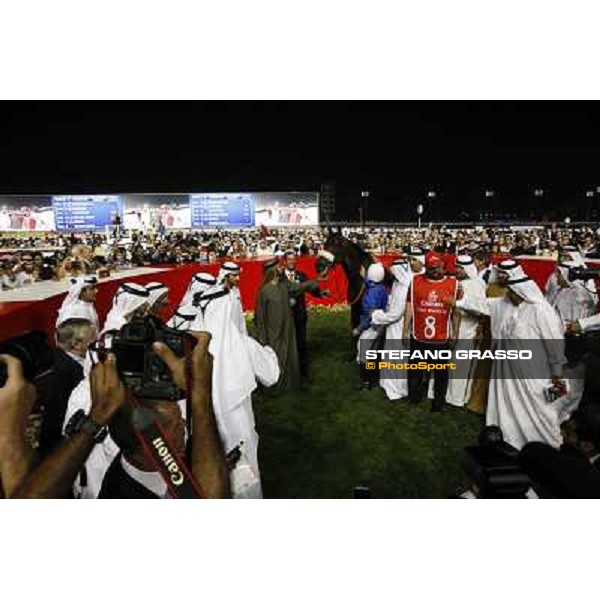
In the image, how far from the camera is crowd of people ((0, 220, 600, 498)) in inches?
109

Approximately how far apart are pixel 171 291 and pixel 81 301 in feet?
1.79

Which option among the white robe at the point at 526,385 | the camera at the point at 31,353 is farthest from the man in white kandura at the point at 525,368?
the camera at the point at 31,353

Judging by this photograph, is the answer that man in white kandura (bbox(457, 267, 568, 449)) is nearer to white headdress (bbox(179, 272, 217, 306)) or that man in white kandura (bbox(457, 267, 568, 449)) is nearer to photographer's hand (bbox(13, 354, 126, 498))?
white headdress (bbox(179, 272, 217, 306))

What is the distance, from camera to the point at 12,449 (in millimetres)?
2760

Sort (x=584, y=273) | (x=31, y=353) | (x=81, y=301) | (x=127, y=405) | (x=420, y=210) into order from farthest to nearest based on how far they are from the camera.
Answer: (x=420, y=210), (x=584, y=273), (x=81, y=301), (x=31, y=353), (x=127, y=405)

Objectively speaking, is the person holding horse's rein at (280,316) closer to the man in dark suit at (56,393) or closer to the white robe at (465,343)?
the white robe at (465,343)

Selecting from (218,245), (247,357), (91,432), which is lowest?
(91,432)

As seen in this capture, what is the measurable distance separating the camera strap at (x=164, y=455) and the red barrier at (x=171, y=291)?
689 millimetres

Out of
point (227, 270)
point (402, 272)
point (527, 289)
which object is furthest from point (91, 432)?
point (527, 289)

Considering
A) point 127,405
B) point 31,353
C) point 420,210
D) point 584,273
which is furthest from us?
point 420,210

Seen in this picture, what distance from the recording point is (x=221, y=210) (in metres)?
3.30

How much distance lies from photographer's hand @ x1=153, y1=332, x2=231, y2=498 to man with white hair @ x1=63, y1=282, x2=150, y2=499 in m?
0.45

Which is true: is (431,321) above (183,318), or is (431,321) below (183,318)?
below

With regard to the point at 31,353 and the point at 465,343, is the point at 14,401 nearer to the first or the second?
the point at 31,353
